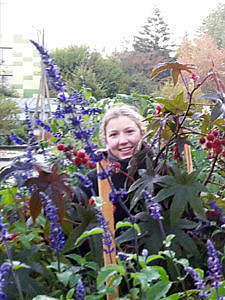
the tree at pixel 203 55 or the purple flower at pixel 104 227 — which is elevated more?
the tree at pixel 203 55

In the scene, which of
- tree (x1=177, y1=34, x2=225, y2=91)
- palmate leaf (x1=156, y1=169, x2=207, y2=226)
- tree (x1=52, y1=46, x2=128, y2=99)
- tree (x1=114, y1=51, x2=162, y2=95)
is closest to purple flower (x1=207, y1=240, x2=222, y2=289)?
palmate leaf (x1=156, y1=169, x2=207, y2=226)

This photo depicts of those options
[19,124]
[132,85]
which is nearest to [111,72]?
[132,85]

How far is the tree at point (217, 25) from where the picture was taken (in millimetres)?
26219

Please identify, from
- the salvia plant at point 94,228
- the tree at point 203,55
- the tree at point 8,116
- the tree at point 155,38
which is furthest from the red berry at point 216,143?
the tree at point 155,38

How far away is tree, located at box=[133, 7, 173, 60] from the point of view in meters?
Answer: 25.6

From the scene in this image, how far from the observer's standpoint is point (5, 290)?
2.07 feet

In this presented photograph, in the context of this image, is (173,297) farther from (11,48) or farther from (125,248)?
(11,48)

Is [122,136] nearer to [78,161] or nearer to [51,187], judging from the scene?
[78,161]

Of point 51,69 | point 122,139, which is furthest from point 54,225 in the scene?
point 122,139

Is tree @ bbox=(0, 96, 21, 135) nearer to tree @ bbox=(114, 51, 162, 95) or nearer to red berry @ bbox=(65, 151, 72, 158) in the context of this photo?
tree @ bbox=(114, 51, 162, 95)

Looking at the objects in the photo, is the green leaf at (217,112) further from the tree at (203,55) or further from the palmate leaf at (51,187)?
the tree at (203,55)

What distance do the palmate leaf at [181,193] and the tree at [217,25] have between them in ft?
84.4

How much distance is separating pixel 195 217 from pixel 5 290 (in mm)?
380

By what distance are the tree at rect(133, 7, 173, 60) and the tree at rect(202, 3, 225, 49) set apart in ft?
8.67
